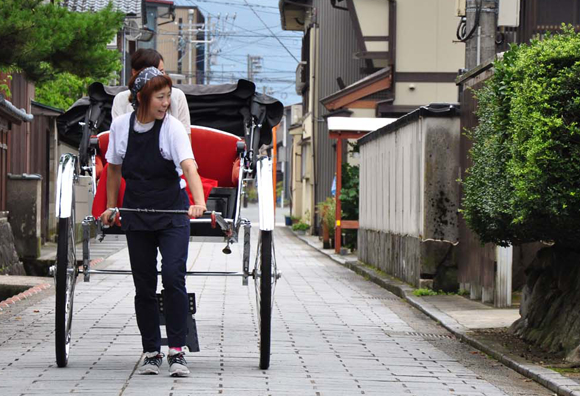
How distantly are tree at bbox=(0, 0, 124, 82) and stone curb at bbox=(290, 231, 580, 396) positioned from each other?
4.96 metres

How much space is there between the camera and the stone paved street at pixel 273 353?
677 centimetres

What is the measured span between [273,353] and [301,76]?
1463 inches

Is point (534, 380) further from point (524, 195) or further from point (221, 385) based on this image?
point (221, 385)

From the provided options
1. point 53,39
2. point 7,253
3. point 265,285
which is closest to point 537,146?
point 265,285

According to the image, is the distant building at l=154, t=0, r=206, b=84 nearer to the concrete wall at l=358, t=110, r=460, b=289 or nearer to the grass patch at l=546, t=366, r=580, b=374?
the concrete wall at l=358, t=110, r=460, b=289

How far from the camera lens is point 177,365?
688 cm

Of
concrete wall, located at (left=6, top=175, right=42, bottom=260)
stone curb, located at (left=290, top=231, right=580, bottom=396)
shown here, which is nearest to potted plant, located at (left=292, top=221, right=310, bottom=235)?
concrete wall, located at (left=6, top=175, right=42, bottom=260)

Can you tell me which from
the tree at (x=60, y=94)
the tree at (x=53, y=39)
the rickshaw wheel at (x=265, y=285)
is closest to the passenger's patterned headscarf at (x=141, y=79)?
the rickshaw wheel at (x=265, y=285)

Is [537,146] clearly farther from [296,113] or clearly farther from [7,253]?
[296,113]

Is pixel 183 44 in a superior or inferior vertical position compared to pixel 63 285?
superior

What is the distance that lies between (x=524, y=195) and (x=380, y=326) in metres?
3.40

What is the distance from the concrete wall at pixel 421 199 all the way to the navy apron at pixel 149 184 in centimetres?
836

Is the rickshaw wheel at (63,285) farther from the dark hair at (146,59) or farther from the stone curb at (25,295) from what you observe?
the stone curb at (25,295)

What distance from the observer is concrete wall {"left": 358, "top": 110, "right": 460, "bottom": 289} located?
14.8 metres
